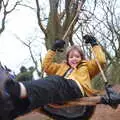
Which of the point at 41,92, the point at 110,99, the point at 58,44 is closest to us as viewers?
the point at 41,92

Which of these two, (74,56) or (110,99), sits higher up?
(74,56)

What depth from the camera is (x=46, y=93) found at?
4.83 m

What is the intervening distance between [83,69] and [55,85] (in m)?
1.06

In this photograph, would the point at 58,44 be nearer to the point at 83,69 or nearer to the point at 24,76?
the point at 83,69

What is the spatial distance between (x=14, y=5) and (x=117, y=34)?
691cm

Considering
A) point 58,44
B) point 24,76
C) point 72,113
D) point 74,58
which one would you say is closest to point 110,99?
point 72,113

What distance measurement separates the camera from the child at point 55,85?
4344 mm

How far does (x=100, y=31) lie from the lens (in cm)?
2523

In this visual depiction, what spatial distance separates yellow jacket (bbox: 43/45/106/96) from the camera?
5.79 m

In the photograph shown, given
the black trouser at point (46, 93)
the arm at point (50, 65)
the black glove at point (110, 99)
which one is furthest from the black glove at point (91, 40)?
the black trouser at point (46, 93)

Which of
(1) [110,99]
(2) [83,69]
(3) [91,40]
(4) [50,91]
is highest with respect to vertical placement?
(3) [91,40]

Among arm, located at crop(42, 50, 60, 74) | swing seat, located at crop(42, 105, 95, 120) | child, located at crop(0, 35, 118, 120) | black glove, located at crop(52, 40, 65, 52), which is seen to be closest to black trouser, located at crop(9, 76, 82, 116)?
child, located at crop(0, 35, 118, 120)

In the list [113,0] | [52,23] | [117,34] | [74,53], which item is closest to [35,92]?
[74,53]

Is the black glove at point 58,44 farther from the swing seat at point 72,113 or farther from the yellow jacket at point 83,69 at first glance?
the swing seat at point 72,113
